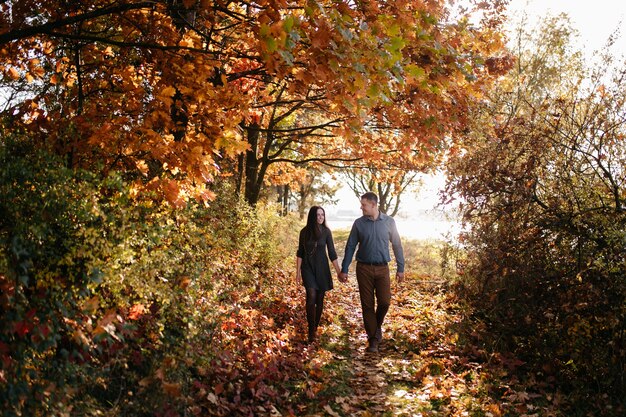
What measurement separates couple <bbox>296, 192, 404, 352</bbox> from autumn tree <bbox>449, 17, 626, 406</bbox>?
4.68 feet

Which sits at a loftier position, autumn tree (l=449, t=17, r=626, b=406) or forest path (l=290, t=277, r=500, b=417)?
autumn tree (l=449, t=17, r=626, b=406)

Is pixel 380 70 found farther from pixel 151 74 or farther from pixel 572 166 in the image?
pixel 151 74

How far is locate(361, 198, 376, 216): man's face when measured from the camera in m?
7.46

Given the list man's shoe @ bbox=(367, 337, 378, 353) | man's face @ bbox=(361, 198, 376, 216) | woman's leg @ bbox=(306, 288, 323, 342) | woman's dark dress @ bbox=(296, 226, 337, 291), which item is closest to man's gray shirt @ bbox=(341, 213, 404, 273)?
man's face @ bbox=(361, 198, 376, 216)

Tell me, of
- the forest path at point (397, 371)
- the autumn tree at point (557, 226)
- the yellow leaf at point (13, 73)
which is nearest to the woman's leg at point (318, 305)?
the forest path at point (397, 371)

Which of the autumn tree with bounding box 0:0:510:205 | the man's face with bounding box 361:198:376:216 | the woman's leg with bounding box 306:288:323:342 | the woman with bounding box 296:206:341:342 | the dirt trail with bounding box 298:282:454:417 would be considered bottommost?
the dirt trail with bounding box 298:282:454:417

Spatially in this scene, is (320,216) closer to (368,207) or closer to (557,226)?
(368,207)

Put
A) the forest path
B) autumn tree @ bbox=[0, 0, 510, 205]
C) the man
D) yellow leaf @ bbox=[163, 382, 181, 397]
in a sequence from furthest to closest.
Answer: the man → the forest path → autumn tree @ bbox=[0, 0, 510, 205] → yellow leaf @ bbox=[163, 382, 181, 397]

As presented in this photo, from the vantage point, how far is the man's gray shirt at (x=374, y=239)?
24.4 ft

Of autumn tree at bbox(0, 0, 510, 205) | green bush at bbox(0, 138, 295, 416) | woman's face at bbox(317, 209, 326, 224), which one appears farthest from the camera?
woman's face at bbox(317, 209, 326, 224)

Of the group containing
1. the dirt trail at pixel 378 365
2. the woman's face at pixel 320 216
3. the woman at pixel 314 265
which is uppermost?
the woman's face at pixel 320 216

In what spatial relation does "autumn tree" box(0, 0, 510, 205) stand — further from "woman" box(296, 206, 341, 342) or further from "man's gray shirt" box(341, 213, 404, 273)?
"woman" box(296, 206, 341, 342)

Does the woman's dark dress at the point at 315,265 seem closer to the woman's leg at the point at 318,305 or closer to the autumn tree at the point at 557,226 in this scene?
the woman's leg at the point at 318,305

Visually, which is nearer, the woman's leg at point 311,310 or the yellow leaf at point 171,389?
the yellow leaf at point 171,389
